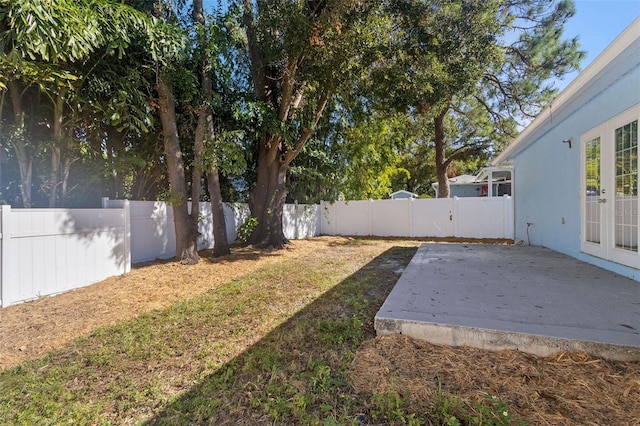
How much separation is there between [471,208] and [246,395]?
10.8 meters

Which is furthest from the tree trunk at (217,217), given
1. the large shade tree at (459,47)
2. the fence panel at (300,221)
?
the large shade tree at (459,47)

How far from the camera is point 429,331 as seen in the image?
260 centimetres

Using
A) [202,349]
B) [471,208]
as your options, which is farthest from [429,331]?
[471,208]

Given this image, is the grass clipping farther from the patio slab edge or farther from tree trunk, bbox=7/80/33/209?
tree trunk, bbox=7/80/33/209

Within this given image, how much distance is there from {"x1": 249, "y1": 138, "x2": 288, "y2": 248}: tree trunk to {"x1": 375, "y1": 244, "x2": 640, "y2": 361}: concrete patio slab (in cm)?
492

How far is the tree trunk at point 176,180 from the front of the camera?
5.81 m

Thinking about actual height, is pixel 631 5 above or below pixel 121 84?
above

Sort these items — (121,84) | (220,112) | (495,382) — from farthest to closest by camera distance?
(220,112) < (121,84) < (495,382)

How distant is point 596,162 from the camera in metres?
4.50

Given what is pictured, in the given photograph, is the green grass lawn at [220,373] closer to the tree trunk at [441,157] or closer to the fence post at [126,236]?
the fence post at [126,236]

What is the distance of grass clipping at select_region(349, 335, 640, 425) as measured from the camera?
5.86ft

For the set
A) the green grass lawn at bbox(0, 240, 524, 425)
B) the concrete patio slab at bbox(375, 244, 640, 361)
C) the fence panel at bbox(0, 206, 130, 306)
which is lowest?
the green grass lawn at bbox(0, 240, 524, 425)

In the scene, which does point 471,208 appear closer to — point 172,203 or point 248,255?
point 248,255

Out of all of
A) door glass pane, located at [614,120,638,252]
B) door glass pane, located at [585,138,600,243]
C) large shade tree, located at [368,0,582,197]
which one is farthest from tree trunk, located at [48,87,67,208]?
door glass pane, located at [585,138,600,243]
